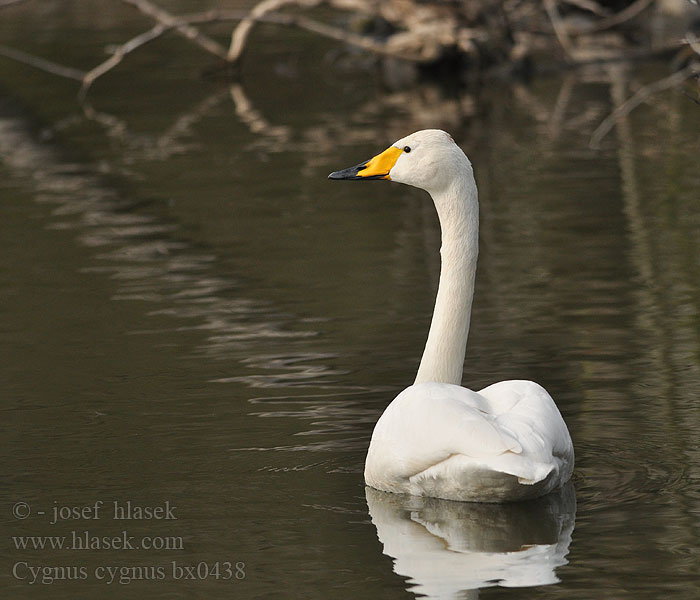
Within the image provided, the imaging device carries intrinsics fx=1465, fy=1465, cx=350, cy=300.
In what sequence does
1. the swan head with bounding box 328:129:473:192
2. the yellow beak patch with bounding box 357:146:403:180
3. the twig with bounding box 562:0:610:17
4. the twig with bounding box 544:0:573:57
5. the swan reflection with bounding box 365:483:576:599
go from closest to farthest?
the swan reflection with bounding box 365:483:576:599 < the swan head with bounding box 328:129:473:192 < the yellow beak patch with bounding box 357:146:403:180 < the twig with bounding box 562:0:610:17 < the twig with bounding box 544:0:573:57

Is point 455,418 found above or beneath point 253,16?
beneath

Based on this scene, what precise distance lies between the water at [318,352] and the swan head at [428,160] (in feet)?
4.16

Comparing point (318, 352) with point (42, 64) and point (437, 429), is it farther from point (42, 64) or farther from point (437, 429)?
point (42, 64)

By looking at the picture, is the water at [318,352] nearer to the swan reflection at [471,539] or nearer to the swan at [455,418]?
the swan reflection at [471,539]

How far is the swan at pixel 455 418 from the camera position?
5457 millimetres

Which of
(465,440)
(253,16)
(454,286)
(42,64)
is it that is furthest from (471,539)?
(253,16)

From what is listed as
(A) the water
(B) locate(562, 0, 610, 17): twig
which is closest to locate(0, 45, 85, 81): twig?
(A) the water

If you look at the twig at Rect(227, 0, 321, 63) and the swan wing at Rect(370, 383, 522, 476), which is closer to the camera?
the swan wing at Rect(370, 383, 522, 476)

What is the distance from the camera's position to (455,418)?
5.57 m

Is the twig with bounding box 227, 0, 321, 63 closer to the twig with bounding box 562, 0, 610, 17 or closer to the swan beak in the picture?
the twig with bounding box 562, 0, 610, 17

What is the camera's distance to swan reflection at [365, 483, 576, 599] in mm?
5117

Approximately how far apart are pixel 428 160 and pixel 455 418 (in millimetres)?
1464

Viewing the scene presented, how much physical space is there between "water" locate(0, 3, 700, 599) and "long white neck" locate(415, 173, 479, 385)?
0.62m

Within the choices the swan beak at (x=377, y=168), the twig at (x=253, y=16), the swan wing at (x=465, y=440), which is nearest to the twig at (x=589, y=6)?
the twig at (x=253, y=16)
